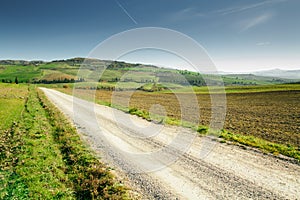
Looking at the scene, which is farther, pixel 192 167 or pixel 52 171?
pixel 192 167

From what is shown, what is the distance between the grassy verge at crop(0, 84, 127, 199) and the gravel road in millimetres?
826

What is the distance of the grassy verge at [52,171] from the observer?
25.1 ft

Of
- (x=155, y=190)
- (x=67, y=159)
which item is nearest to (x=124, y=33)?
(x=67, y=159)

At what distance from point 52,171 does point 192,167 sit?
5.61m

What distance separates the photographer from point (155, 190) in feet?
25.7

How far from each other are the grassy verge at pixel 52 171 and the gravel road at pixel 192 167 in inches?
32.5

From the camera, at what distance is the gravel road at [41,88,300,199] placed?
7648 mm

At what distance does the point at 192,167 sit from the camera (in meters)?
9.75

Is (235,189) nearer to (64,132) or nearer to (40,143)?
(40,143)

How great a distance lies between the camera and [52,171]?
938cm

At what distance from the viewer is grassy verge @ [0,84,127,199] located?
765 centimetres

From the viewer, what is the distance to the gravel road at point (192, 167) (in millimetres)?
7648

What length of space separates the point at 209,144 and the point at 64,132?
924 cm

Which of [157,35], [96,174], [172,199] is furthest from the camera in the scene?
[157,35]
